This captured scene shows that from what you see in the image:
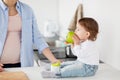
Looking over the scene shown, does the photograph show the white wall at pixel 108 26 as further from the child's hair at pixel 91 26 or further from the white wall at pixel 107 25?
the child's hair at pixel 91 26

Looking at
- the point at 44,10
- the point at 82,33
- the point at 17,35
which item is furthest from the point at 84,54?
the point at 44,10

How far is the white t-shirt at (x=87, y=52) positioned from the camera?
1673mm

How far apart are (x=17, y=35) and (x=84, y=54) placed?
54 cm

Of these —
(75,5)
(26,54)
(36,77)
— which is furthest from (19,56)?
(75,5)

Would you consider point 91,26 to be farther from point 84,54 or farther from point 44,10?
point 44,10

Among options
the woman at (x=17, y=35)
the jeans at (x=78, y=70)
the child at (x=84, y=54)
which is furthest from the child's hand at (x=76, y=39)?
the woman at (x=17, y=35)

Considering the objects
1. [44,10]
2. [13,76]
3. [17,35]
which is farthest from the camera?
[44,10]

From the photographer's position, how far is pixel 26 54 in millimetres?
2000

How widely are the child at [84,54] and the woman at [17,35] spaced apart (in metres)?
0.26

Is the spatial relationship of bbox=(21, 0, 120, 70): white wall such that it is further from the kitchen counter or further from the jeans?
the jeans

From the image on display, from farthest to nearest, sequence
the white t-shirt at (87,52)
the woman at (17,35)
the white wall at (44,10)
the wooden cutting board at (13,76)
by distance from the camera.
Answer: the white wall at (44,10) < the woman at (17,35) < the white t-shirt at (87,52) < the wooden cutting board at (13,76)

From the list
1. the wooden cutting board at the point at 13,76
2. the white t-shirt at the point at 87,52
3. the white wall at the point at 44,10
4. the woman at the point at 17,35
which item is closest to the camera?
the wooden cutting board at the point at 13,76

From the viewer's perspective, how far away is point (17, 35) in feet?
6.41

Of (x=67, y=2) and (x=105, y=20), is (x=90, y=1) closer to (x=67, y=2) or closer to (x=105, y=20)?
Answer: (x=105, y=20)
